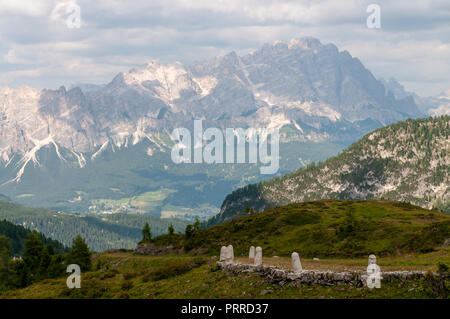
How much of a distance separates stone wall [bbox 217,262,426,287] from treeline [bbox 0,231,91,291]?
72094mm

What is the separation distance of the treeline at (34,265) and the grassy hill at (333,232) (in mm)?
29992

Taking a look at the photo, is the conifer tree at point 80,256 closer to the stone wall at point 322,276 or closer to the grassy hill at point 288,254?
the grassy hill at point 288,254

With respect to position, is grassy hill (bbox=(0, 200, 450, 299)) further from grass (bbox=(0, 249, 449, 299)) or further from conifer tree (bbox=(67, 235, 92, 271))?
conifer tree (bbox=(67, 235, 92, 271))

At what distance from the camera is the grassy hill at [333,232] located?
92.6 meters

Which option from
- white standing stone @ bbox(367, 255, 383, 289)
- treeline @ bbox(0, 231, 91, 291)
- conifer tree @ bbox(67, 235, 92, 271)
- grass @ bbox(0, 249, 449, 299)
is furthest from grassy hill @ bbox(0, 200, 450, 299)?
treeline @ bbox(0, 231, 91, 291)

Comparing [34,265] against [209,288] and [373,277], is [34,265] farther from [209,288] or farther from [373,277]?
[373,277]

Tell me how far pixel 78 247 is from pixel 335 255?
59799 millimetres

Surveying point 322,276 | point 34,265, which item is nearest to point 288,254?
point 322,276

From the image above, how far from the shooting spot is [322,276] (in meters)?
45.0

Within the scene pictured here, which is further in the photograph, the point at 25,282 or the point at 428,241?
the point at 25,282

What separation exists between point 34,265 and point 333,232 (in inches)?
2737
